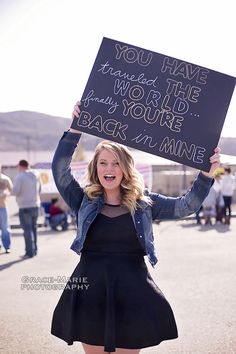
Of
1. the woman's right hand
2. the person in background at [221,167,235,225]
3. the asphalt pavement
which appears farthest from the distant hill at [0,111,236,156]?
the woman's right hand

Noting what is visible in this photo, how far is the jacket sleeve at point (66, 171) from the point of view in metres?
3.13

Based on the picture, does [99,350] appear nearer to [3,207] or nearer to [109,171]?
[109,171]

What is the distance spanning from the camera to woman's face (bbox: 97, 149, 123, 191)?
3.06 m

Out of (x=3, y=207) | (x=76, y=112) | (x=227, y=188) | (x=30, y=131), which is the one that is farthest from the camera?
(x=30, y=131)

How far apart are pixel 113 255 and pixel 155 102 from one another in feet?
3.99

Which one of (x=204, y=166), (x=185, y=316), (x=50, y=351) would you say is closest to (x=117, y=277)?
(x=204, y=166)

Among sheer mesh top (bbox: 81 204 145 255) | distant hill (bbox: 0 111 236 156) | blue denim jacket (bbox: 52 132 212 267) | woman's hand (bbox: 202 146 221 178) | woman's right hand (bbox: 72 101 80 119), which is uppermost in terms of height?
woman's right hand (bbox: 72 101 80 119)

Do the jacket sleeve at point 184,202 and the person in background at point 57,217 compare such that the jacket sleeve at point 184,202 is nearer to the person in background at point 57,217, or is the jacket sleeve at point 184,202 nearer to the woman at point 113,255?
the woman at point 113,255

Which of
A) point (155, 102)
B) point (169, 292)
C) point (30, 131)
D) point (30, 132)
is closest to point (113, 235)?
point (155, 102)

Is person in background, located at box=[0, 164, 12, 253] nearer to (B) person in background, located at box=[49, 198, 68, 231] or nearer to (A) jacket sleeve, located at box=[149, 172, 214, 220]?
(B) person in background, located at box=[49, 198, 68, 231]

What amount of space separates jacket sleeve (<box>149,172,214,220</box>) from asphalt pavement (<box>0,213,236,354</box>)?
5.96 ft

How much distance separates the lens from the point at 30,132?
544 ft

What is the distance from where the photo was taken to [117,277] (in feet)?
9.58

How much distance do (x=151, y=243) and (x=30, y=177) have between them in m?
6.35
